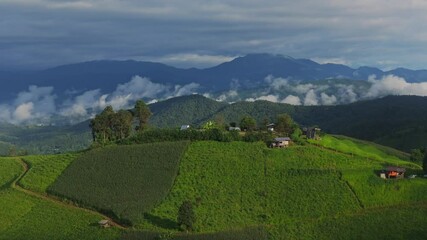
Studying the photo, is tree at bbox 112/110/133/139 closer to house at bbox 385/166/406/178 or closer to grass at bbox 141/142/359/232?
grass at bbox 141/142/359/232

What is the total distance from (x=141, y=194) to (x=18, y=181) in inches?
996

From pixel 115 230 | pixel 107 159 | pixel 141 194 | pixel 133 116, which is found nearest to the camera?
pixel 115 230

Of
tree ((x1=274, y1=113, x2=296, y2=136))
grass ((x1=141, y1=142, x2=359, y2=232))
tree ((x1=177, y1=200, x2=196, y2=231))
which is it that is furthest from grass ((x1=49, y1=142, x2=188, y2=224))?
tree ((x1=274, y1=113, x2=296, y2=136))

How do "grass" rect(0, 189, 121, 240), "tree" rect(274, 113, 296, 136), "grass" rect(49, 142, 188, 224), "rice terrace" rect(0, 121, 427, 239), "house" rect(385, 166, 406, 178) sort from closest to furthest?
"grass" rect(0, 189, 121, 240), "rice terrace" rect(0, 121, 427, 239), "grass" rect(49, 142, 188, 224), "house" rect(385, 166, 406, 178), "tree" rect(274, 113, 296, 136)

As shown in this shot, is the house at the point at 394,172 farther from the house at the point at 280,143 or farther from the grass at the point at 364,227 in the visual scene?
the house at the point at 280,143

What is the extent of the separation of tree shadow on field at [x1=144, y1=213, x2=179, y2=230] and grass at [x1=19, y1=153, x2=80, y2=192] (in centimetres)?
2307

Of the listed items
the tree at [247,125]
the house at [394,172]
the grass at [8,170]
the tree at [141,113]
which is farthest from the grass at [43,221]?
the tree at [247,125]

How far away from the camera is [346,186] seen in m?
78.8

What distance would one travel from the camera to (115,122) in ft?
380

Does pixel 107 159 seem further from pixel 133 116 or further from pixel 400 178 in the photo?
pixel 400 178

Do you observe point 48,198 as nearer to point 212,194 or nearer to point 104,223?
point 104,223

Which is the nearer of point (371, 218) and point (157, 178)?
point (371, 218)

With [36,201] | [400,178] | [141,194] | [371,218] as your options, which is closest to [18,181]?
[36,201]

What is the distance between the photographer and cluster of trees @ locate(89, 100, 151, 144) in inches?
4550
